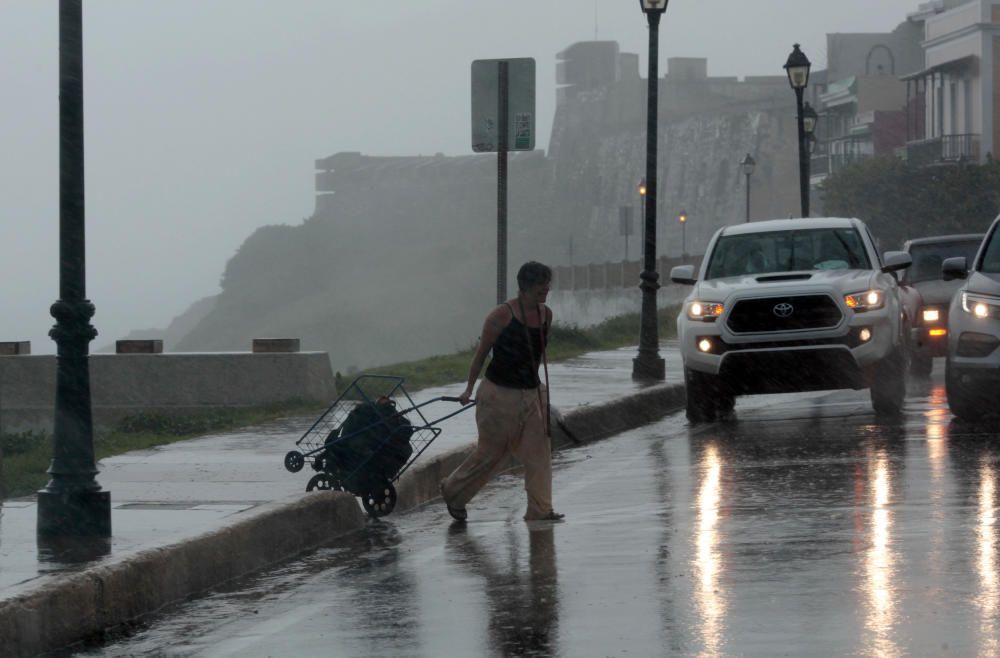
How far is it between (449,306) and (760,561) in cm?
17287

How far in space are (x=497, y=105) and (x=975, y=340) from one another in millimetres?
4467

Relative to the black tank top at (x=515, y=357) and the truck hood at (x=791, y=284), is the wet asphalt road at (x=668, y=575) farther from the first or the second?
the truck hood at (x=791, y=284)

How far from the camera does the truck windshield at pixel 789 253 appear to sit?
57.3 ft

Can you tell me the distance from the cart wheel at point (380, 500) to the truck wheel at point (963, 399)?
5910mm

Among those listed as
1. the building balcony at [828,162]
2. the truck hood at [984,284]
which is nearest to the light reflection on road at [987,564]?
the truck hood at [984,284]

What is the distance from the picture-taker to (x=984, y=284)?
15.2 metres

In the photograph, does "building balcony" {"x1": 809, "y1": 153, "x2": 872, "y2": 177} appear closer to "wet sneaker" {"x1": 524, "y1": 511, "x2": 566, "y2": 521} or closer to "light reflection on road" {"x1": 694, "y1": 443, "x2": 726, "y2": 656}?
"light reflection on road" {"x1": 694, "y1": 443, "x2": 726, "y2": 656}

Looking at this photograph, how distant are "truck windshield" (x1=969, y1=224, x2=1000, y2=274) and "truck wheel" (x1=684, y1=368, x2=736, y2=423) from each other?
249cm

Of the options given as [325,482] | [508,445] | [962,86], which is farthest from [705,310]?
[962,86]

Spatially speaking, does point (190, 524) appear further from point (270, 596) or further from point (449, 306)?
point (449, 306)

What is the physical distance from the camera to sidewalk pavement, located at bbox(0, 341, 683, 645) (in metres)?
8.45

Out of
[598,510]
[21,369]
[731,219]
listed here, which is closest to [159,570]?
[598,510]

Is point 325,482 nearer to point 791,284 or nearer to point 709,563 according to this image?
point 709,563

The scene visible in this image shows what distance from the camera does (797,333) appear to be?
16203 mm
